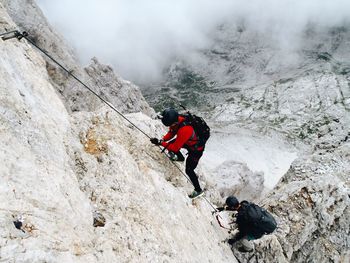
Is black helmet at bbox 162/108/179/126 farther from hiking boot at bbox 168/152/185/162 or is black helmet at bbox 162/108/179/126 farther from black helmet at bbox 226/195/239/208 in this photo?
black helmet at bbox 226/195/239/208

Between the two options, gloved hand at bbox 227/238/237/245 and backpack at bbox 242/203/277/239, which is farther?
gloved hand at bbox 227/238/237/245

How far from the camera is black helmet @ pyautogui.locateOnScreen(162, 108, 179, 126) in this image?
634 inches

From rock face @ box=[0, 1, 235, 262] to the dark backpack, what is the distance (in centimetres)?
219

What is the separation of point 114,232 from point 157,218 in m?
2.63

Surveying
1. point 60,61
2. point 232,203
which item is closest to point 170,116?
point 232,203

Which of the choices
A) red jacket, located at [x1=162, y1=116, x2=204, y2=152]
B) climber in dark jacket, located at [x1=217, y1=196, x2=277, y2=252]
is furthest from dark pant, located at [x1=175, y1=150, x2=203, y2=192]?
climber in dark jacket, located at [x1=217, y1=196, x2=277, y2=252]

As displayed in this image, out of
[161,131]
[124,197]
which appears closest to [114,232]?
[124,197]

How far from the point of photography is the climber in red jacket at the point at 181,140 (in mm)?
16125

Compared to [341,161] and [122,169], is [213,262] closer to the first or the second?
[122,169]

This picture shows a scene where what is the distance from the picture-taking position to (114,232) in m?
11.5

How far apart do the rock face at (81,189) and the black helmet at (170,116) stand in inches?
77.2

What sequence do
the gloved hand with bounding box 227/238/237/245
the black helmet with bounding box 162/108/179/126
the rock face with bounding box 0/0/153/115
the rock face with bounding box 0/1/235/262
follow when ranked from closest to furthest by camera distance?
the rock face with bounding box 0/1/235/262 → the black helmet with bounding box 162/108/179/126 → the gloved hand with bounding box 227/238/237/245 → the rock face with bounding box 0/0/153/115

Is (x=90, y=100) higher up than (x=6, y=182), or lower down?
lower down

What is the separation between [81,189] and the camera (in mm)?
12305
